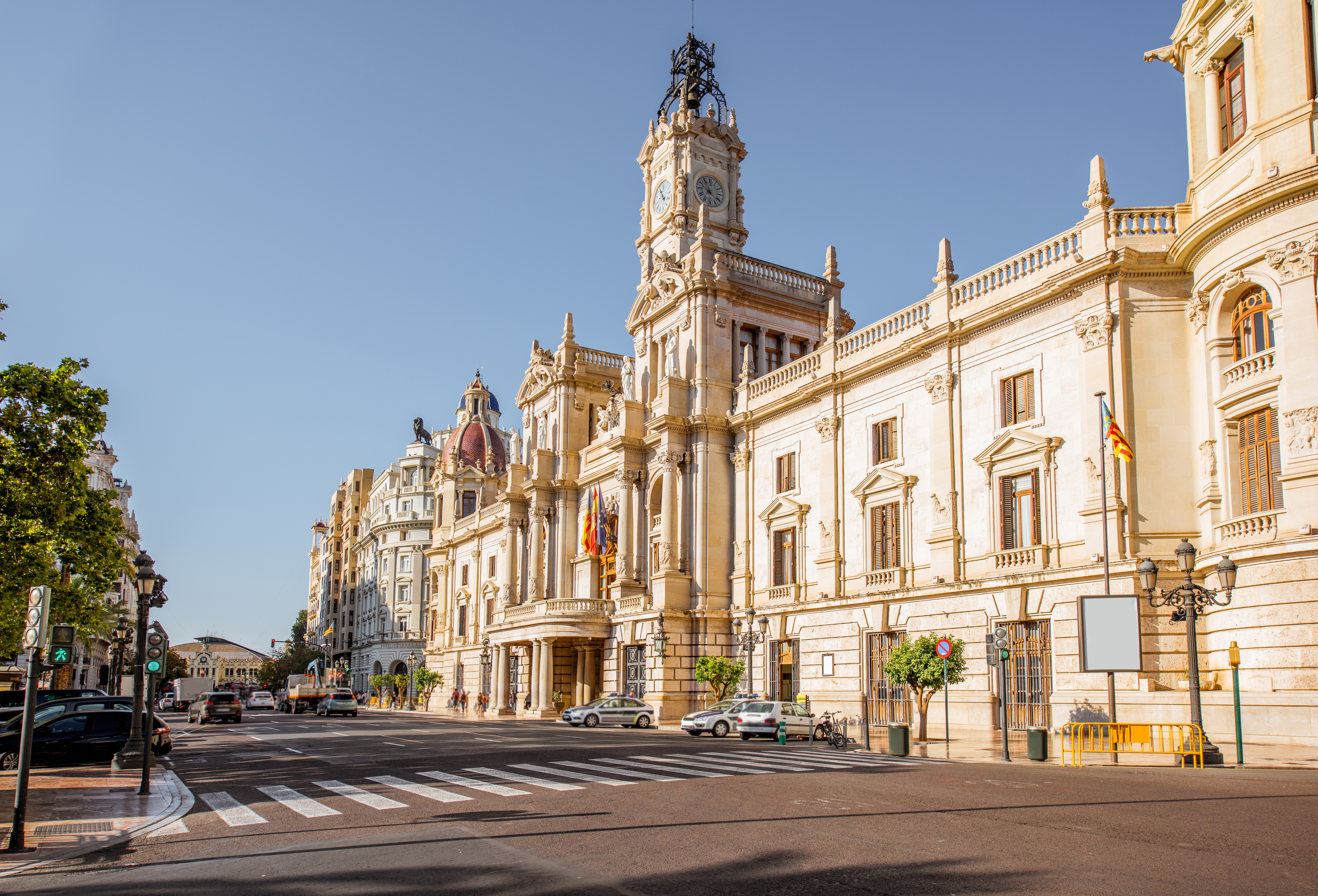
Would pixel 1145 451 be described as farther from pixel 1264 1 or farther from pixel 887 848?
pixel 887 848

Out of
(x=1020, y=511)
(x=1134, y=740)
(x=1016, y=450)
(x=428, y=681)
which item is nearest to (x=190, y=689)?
(x=428, y=681)

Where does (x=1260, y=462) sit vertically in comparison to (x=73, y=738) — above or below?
above

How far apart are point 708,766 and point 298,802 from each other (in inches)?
344

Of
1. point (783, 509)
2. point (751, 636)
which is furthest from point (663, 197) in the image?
point (751, 636)

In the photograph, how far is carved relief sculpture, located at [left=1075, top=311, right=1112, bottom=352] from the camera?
29375mm

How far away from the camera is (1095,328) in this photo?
29.7 metres

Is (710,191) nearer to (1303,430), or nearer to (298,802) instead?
(1303,430)

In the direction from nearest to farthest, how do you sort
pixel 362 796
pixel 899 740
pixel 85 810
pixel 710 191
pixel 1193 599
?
pixel 85 810 → pixel 362 796 → pixel 1193 599 → pixel 899 740 → pixel 710 191

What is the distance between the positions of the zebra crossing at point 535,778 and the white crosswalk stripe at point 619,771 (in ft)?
0.10

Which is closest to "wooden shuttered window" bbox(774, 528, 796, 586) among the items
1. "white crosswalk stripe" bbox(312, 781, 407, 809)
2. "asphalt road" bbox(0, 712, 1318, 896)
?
"asphalt road" bbox(0, 712, 1318, 896)

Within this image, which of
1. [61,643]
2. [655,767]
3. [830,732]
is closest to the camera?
[61,643]

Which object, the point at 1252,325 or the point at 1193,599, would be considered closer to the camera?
the point at 1193,599

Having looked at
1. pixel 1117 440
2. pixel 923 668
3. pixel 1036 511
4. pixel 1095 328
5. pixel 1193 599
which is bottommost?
pixel 923 668

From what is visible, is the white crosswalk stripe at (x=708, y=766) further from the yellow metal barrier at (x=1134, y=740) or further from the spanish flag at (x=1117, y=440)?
the spanish flag at (x=1117, y=440)
